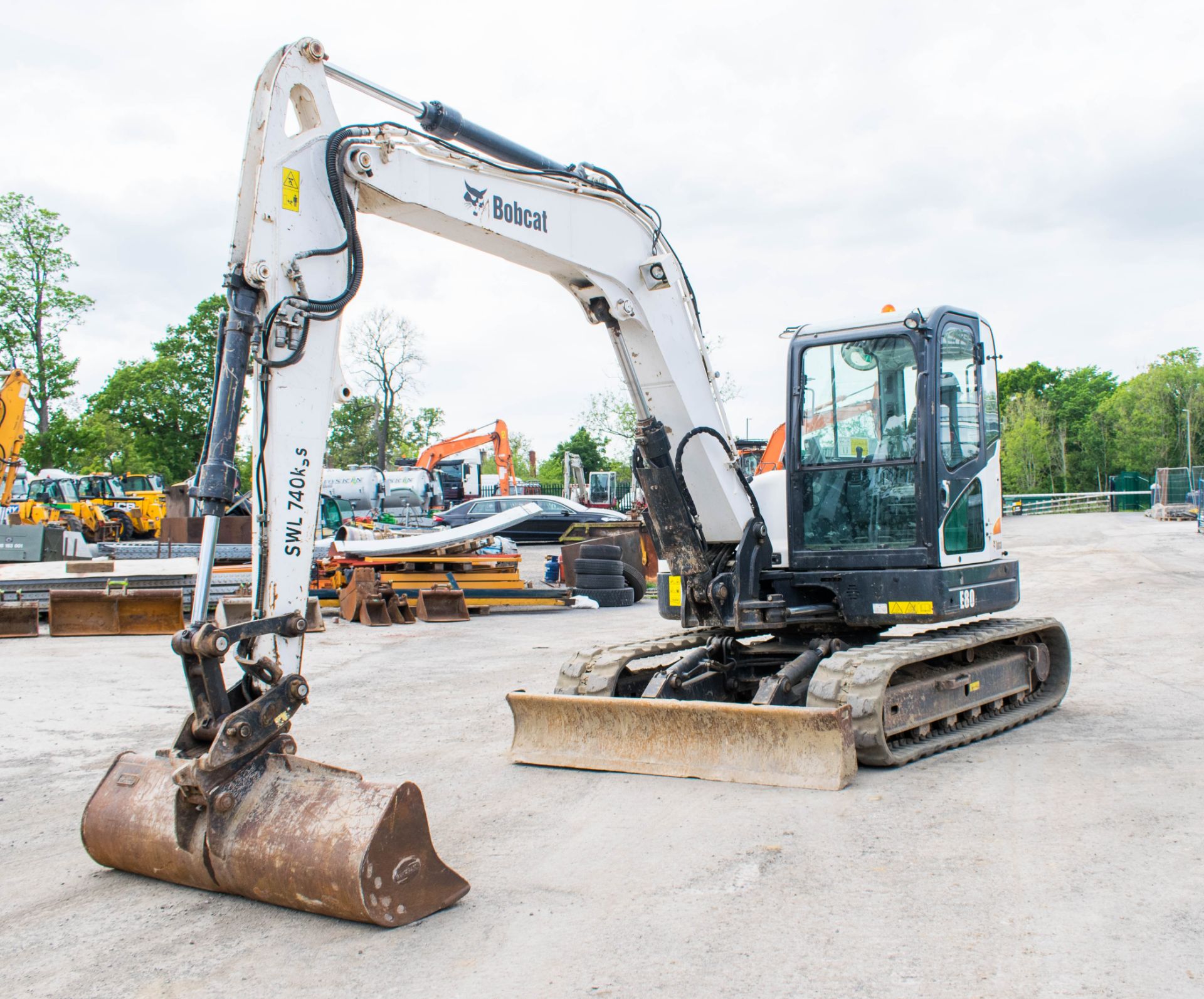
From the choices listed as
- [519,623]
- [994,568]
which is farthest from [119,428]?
[994,568]

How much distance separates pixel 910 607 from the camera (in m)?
6.55

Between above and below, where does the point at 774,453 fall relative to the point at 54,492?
below

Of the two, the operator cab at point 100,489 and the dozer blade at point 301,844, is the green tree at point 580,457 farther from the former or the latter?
the dozer blade at point 301,844

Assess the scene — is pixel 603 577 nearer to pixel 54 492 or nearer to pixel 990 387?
pixel 990 387

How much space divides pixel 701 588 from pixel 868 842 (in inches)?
99.8

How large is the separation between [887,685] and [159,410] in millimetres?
52246

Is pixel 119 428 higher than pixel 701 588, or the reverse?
pixel 119 428

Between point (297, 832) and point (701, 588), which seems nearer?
point (297, 832)

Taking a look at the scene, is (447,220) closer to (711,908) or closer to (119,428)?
(711,908)

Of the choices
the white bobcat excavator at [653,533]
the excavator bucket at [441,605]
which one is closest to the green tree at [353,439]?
the excavator bucket at [441,605]

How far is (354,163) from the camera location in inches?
194

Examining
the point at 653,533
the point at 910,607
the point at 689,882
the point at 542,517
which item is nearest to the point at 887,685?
the point at 910,607

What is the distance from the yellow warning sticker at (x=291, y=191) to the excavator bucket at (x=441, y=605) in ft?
33.9

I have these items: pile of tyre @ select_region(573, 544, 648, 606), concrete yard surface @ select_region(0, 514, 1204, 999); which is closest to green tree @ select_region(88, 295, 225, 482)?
pile of tyre @ select_region(573, 544, 648, 606)
